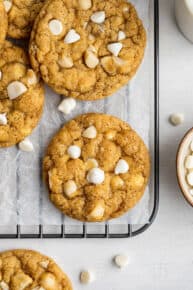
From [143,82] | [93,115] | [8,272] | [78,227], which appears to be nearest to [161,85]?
[143,82]

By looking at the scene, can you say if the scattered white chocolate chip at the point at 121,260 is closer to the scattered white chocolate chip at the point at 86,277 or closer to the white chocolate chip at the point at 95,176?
the scattered white chocolate chip at the point at 86,277

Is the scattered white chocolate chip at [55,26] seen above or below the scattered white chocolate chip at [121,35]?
above

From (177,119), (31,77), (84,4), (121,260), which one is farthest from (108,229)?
(84,4)

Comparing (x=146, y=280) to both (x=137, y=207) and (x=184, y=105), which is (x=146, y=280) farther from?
(x=184, y=105)

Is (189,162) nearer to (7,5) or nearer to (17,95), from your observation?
(17,95)

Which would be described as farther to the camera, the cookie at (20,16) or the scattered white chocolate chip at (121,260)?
the scattered white chocolate chip at (121,260)

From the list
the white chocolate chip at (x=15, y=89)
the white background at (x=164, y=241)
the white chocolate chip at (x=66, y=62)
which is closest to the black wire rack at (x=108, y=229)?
the white background at (x=164, y=241)

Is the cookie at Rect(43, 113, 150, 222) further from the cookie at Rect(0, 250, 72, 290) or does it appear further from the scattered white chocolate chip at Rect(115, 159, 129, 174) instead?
the cookie at Rect(0, 250, 72, 290)

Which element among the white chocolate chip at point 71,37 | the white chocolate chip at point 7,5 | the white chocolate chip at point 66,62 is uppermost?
the white chocolate chip at point 7,5
